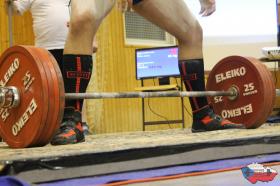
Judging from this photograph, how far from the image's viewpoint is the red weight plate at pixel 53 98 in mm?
1325

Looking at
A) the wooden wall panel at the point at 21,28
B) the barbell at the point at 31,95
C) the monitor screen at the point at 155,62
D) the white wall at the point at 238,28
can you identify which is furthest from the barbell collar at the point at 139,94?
the white wall at the point at 238,28

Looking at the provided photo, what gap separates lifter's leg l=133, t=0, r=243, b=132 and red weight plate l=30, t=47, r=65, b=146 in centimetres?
57

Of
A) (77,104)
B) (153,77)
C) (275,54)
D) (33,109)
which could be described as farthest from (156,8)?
(153,77)

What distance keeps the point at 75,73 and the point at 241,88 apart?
2.74 ft

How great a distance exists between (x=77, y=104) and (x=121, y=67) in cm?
372

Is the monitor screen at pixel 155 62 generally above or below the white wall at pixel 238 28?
below

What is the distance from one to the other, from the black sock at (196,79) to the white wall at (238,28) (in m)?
3.43

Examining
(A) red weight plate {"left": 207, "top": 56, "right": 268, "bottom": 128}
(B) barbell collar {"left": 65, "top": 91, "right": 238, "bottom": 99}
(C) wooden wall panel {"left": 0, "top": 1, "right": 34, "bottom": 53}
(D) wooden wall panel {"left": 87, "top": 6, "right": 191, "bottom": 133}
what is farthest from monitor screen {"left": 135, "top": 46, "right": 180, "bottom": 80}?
(B) barbell collar {"left": 65, "top": 91, "right": 238, "bottom": 99}

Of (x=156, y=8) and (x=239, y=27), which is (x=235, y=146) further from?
(x=239, y=27)

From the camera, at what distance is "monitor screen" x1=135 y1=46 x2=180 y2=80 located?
16.3 feet

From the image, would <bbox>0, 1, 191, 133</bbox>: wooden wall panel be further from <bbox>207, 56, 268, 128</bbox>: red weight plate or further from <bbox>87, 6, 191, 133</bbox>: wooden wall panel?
<bbox>207, 56, 268, 128</bbox>: red weight plate

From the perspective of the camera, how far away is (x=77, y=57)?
156 cm

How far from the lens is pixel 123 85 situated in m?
5.28

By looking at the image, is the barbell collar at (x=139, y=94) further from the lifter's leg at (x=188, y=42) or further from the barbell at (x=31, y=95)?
the lifter's leg at (x=188, y=42)
